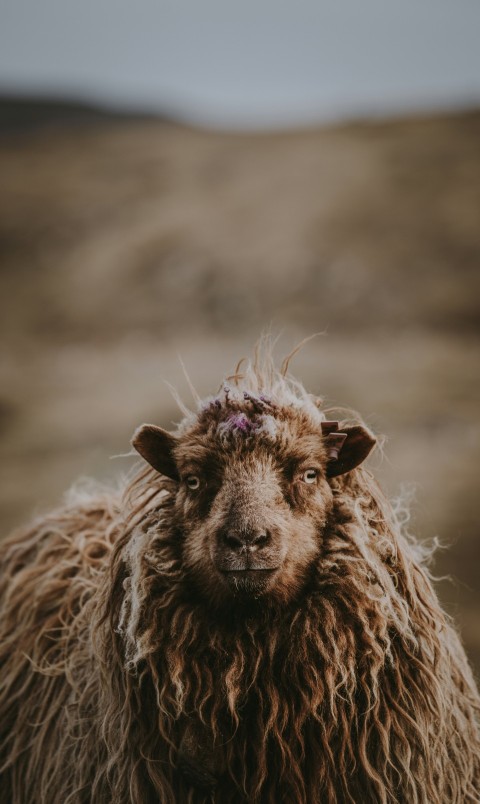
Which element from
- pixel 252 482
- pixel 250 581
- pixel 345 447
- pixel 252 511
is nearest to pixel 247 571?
pixel 250 581

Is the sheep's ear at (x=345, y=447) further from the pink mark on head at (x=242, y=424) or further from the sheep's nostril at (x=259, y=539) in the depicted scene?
the sheep's nostril at (x=259, y=539)

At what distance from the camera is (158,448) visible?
3.47m

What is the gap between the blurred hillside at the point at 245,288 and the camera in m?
15.1

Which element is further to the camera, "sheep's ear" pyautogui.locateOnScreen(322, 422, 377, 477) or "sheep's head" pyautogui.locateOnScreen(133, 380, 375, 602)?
"sheep's ear" pyautogui.locateOnScreen(322, 422, 377, 477)

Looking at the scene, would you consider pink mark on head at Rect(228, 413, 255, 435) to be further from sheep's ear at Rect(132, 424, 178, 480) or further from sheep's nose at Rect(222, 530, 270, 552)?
sheep's nose at Rect(222, 530, 270, 552)

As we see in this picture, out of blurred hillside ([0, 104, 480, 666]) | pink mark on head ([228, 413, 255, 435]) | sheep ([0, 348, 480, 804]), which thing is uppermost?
blurred hillside ([0, 104, 480, 666])

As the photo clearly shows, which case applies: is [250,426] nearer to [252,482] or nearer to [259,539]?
[252,482]

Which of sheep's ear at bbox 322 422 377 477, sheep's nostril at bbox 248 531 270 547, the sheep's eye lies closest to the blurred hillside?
sheep's ear at bbox 322 422 377 477

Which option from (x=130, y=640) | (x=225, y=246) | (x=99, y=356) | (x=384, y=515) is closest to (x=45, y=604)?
(x=130, y=640)

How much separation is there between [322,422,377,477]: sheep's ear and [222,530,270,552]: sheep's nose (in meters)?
0.56

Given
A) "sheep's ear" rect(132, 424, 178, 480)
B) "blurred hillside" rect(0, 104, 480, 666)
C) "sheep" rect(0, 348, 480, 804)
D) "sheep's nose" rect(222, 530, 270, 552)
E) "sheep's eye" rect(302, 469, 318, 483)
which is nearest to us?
"sheep's nose" rect(222, 530, 270, 552)

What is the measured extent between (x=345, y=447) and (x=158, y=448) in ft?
2.72

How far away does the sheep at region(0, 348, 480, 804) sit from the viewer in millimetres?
3150

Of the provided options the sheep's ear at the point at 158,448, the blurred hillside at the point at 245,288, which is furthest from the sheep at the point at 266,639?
the blurred hillside at the point at 245,288
